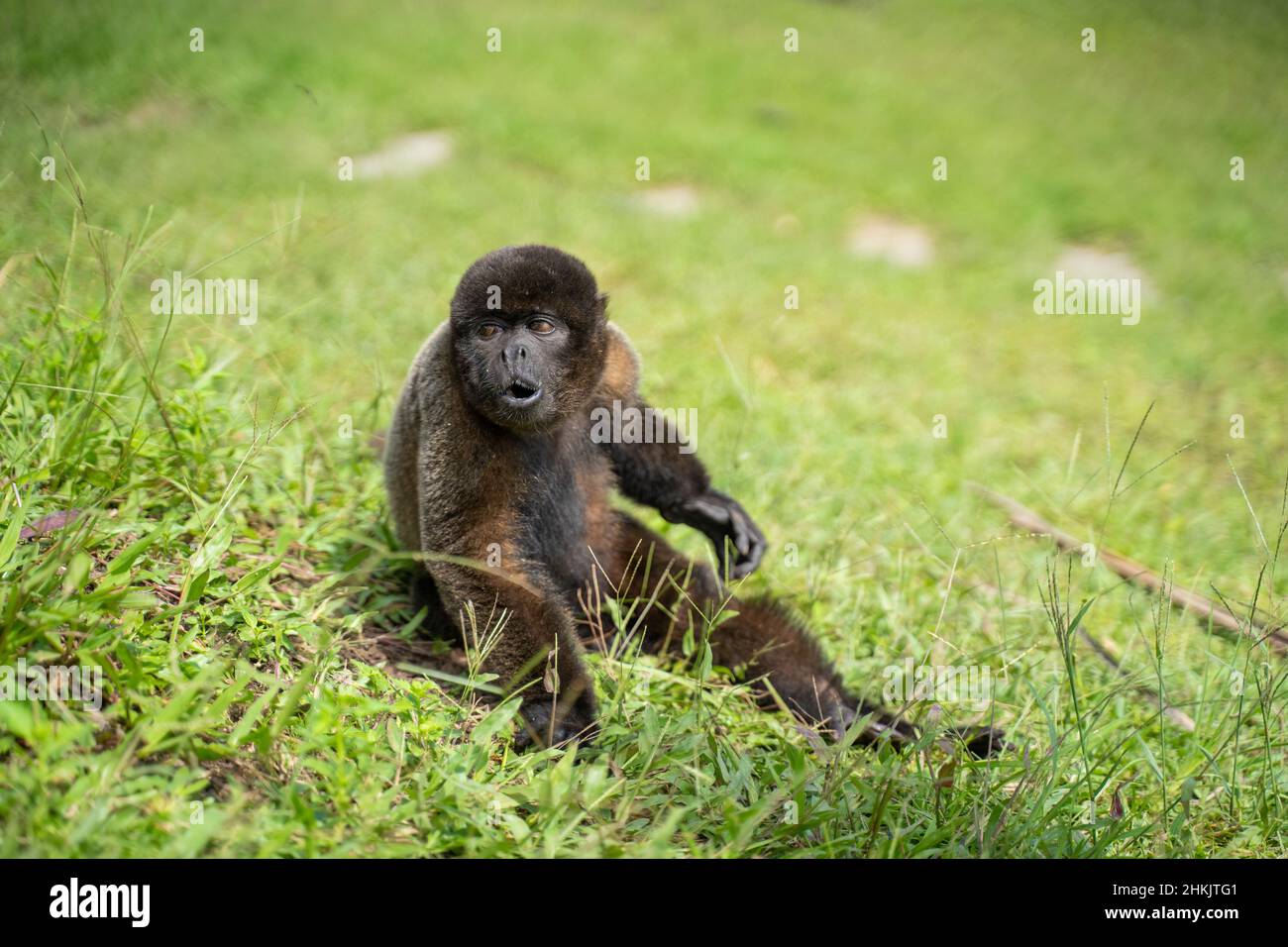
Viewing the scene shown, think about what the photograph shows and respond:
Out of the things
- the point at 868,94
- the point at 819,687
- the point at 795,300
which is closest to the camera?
the point at 819,687

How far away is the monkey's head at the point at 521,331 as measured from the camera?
3.57 m

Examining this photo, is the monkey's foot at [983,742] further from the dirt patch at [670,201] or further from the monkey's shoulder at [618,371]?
the dirt patch at [670,201]

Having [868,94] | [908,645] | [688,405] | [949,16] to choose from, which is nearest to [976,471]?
[688,405]

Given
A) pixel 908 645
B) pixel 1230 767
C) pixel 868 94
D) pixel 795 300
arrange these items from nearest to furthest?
pixel 1230 767 → pixel 908 645 → pixel 795 300 → pixel 868 94

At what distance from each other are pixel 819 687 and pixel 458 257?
5.68m

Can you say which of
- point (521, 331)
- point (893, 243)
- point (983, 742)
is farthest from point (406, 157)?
point (983, 742)

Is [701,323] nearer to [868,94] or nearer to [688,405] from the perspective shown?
[688,405]

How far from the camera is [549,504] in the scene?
154 inches

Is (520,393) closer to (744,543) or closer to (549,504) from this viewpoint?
(549,504)

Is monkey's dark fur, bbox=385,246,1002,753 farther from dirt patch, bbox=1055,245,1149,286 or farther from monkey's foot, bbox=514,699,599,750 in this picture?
dirt patch, bbox=1055,245,1149,286

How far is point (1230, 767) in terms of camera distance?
137 inches

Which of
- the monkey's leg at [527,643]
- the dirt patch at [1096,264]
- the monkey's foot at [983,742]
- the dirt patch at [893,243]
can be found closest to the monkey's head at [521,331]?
the monkey's leg at [527,643]

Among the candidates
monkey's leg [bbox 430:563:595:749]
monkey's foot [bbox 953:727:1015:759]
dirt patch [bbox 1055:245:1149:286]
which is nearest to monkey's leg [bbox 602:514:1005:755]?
monkey's foot [bbox 953:727:1015:759]
